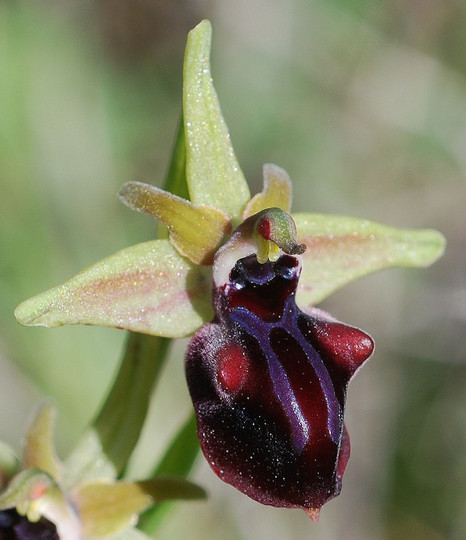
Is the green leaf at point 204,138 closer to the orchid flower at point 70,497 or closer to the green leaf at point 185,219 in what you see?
the green leaf at point 185,219

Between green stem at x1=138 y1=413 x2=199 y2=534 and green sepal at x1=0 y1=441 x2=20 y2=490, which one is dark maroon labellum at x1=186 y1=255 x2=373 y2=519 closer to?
green stem at x1=138 y1=413 x2=199 y2=534

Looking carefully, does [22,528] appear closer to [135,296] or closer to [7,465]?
[7,465]

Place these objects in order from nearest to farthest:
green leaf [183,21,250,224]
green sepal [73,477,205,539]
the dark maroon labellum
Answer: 1. the dark maroon labellum
2. green leaf [183,21,250,224]
3. green sepal [73,477,205,539]

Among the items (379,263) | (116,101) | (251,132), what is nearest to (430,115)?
(251,132)

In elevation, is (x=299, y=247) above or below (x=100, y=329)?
above

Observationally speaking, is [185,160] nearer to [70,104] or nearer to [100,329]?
[100,329]

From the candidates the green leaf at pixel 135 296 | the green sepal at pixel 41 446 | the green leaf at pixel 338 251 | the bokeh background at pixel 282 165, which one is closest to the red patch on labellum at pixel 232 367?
the green leaf at pixel 135 296

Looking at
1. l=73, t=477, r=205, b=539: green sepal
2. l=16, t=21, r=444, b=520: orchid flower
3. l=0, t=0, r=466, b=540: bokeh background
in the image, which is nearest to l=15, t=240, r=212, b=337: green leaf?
l=16, t=21, r=444, b=520: orchid flower
